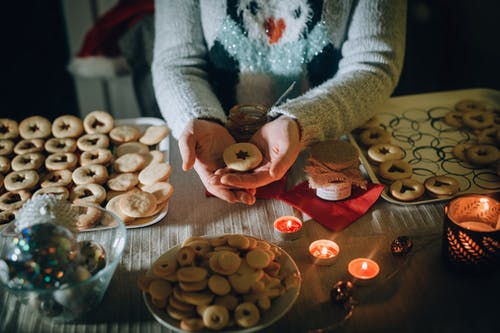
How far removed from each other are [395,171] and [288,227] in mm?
329

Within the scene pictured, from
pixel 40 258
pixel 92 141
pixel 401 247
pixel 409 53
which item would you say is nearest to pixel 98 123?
pixel 92 141

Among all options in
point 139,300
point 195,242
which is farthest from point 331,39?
point 139,300

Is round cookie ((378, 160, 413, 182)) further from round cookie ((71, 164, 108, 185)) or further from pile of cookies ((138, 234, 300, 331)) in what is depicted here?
round cookie ((71, 164, 108, 185))

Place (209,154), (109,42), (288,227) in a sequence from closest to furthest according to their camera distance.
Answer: (288,227) < (209,154) < (109,42)

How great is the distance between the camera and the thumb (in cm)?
103

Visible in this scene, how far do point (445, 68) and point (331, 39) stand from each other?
4.68 feet

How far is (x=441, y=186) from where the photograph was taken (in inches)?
42.6

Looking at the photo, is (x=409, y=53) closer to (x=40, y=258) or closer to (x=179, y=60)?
(x=179, y=60)

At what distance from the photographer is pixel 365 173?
1.18 m

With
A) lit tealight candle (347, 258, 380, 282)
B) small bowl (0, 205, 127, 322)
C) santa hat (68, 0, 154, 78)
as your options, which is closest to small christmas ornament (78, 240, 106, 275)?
small bowl (0, 205, 127, 322)

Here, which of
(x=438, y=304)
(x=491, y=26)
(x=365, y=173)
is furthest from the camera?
(x=491, y=26)

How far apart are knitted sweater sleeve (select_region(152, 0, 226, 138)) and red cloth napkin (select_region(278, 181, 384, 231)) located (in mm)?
297

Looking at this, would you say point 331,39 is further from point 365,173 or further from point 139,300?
point 139,300

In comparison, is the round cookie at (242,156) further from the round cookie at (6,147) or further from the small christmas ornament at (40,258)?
the round cookie at (6,147)
